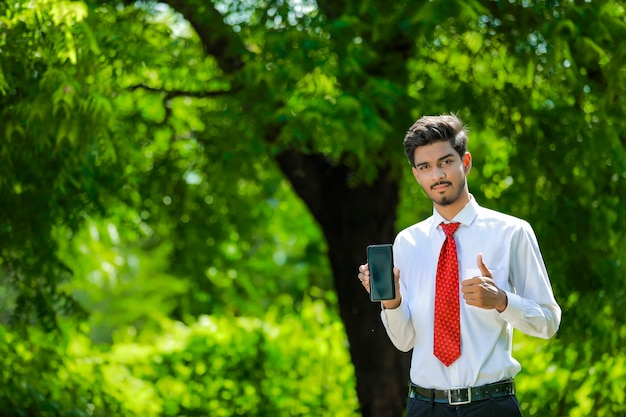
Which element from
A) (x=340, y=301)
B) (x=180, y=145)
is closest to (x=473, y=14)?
(x=340, y=301)

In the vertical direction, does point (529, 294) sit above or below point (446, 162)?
below

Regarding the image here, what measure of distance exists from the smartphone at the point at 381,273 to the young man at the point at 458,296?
42 millimetres

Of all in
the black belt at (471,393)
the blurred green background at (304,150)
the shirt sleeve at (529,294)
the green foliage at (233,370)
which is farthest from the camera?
the green foliage at (233,370)

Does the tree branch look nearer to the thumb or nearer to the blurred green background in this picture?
the blurred green background

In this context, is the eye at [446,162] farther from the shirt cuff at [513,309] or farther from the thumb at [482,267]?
the shirt cuff at [513,309]

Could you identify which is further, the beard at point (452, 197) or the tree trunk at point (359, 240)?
the tree trunk at point (359, 240)

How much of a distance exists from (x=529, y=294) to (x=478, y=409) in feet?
1.38

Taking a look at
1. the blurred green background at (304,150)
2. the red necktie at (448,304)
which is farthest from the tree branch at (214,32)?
the red necktie at (448,304)

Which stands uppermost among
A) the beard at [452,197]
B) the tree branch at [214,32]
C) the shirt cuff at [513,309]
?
the tree branch at [214,32]

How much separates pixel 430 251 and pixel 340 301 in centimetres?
402

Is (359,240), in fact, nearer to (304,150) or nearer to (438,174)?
(304,150)

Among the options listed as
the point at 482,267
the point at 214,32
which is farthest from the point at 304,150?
Answer: the point at 482,267

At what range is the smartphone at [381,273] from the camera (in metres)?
3.36

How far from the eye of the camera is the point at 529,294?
3.36 metres
